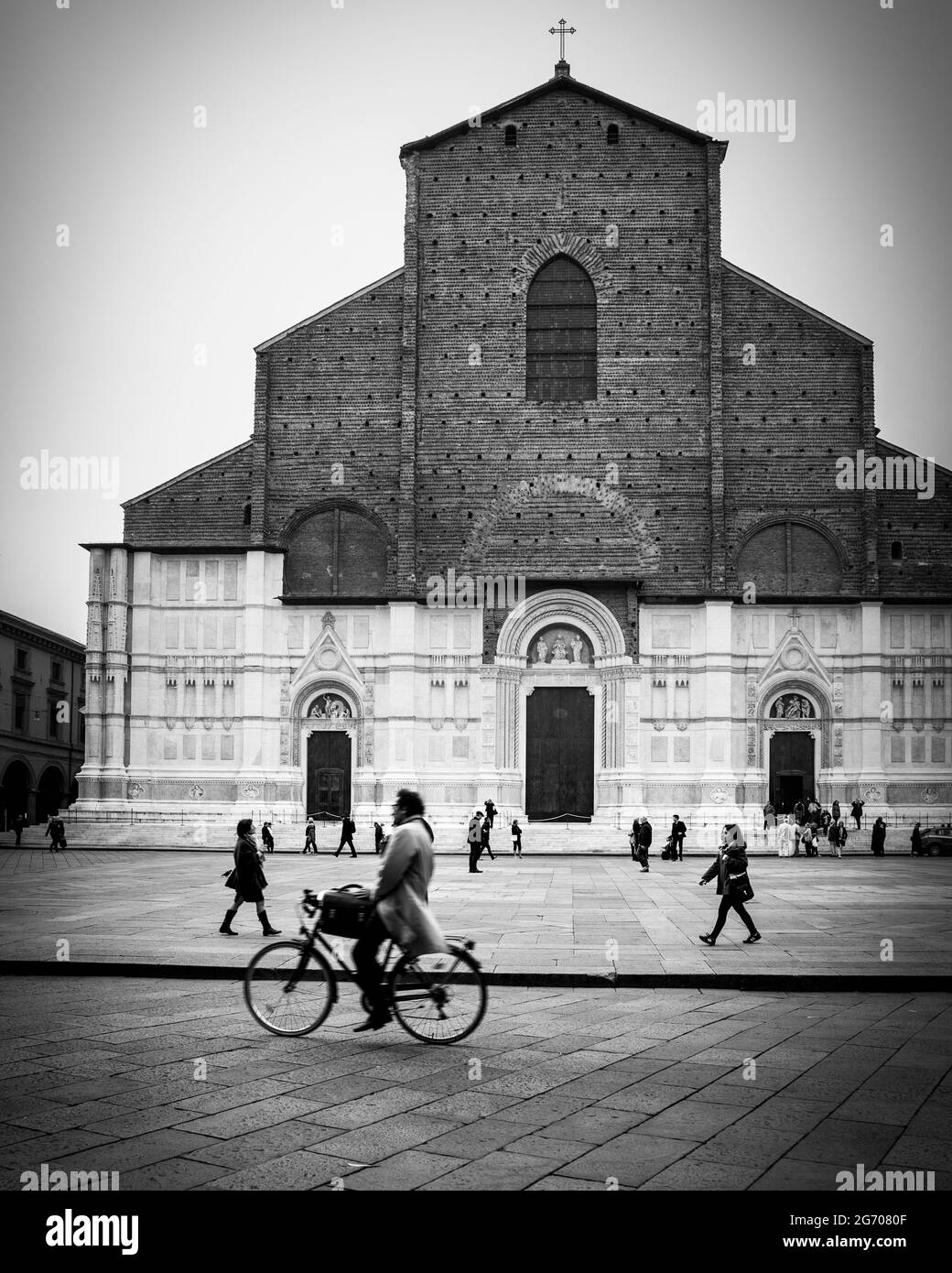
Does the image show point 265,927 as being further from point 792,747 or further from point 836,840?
point 792,747

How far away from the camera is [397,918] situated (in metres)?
7.84

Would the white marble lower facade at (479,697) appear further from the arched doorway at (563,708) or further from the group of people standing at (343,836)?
the group of people standing at (343,836)

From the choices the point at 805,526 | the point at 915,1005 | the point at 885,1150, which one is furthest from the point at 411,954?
the point at 805,526

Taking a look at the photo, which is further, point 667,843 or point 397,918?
point 667,843

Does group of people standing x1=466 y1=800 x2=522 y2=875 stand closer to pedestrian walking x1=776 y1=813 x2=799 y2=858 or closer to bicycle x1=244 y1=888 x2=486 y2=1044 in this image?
pedestrian walking x1=776 y1=813 x2=799 y2=858

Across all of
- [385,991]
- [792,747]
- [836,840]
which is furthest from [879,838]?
[385,991]

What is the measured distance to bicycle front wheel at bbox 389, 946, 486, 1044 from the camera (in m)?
7.91

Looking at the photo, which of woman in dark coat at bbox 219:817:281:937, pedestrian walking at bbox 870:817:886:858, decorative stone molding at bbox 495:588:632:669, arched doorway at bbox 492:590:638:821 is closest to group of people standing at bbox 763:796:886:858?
pedestrian walking at bbox 870:817:886:858

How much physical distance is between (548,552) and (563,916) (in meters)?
21.2

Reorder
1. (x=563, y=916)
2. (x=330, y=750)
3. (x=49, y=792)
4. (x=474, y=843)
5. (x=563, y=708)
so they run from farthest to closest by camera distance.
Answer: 1. (x=49, y=792)
2. (x=563, y=708)
3. (x=330, y=750)
4. (x=474, y=843)
5. (x=563, y=916)

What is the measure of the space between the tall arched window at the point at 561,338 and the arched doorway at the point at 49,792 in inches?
1330

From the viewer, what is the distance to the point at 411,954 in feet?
25.7

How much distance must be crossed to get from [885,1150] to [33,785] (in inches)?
2213
